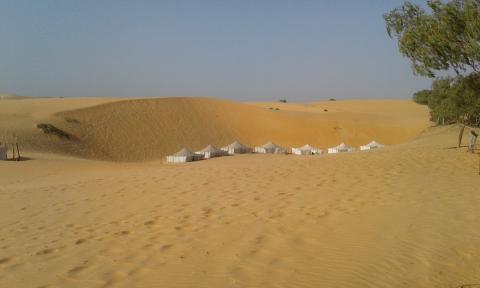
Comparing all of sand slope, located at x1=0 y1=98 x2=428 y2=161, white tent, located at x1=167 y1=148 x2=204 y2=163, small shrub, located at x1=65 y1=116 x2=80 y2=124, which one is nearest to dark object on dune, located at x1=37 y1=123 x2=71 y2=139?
sand slope, located at x1=0 y1=98 x2=428 y2=161

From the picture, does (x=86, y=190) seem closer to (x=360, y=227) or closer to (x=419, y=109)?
(x=360, y=227)

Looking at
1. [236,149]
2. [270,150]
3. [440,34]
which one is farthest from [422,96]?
[440,34]

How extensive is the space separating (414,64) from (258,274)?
6.80 m

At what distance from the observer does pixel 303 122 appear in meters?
56.1

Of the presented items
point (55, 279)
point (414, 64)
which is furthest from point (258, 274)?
point (414, 64)

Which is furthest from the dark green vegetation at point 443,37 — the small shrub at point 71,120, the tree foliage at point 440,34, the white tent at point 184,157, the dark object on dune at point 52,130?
the small shrub at point 71,120

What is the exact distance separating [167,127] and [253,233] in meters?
42.5

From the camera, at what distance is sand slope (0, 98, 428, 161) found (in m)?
39.4

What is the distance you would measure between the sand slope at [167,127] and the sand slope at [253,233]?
90.7 feet

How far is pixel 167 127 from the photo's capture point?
48.0 meters

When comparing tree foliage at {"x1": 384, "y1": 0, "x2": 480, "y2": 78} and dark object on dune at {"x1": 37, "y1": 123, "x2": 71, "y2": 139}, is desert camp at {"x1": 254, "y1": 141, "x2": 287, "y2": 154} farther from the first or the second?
tree foliage at {"x1": 384, "y1": 0, "x2": 480, "y2": 78}

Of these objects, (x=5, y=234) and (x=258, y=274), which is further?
(x=5, y=234)

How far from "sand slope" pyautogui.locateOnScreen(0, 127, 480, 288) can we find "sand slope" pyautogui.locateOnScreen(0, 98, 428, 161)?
27.7 m

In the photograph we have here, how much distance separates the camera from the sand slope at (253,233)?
4773mm
